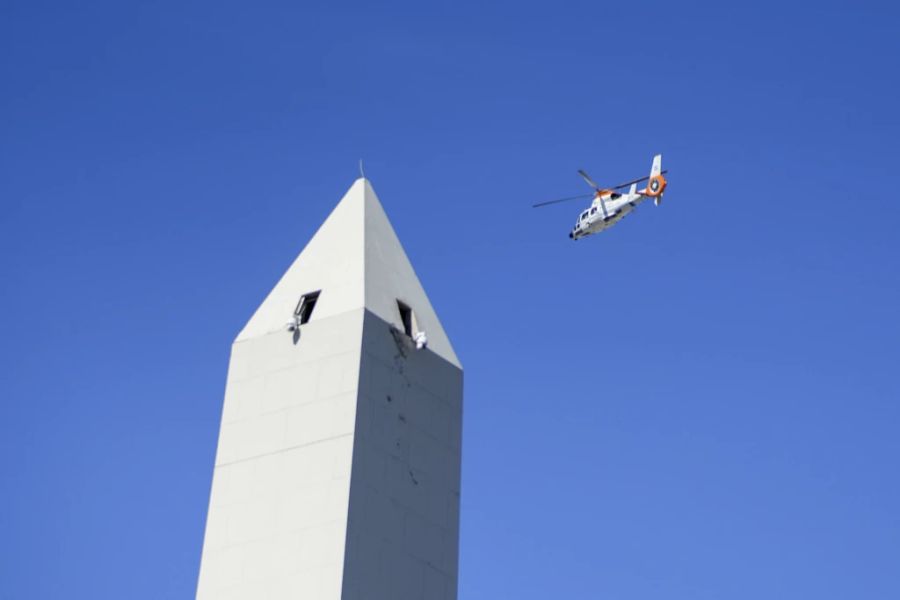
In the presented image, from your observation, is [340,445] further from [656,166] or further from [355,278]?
[656,166]

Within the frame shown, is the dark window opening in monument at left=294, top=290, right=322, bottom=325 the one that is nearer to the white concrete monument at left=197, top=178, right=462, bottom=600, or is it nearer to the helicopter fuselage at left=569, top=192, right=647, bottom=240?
the white concrete monument at left=197, top=178, right=462, bottom=600

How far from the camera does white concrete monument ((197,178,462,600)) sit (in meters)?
34.2

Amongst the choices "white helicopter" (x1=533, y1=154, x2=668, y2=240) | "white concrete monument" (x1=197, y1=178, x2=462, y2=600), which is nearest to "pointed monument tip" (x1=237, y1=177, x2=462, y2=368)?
"white concrete monument" (x1=197, y1=178, x2=462, y2=600)

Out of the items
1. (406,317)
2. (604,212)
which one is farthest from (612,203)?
(406,317)

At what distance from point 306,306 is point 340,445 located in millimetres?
4962

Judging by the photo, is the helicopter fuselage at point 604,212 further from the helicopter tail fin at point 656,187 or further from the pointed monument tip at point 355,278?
the pointed monument tip at point 355,278

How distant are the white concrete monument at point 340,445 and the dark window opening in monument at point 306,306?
0.12 feet

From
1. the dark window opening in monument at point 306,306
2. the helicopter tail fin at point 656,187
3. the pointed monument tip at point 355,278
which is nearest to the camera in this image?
the pointed monument tip at point 355,278

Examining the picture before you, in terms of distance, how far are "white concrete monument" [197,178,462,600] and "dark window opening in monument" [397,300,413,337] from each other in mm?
46

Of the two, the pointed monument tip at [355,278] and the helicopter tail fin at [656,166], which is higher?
the helicopter tail fin at [656,166]

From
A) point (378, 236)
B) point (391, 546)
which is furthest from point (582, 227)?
point (391, 546)

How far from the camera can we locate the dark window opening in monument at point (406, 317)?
38.4m

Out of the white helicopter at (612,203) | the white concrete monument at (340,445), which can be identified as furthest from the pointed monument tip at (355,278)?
the white helicopter at (612,203)

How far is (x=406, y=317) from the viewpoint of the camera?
1524 inches
